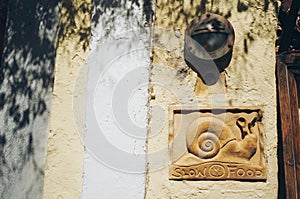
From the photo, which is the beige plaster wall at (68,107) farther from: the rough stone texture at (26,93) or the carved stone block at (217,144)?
Result: the carved stone block at (217,144)

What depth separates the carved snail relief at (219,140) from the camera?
347 cm

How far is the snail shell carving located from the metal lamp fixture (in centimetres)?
35

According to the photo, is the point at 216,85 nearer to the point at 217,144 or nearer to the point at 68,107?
the point at 217,144

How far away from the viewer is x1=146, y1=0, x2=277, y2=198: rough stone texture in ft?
11.3

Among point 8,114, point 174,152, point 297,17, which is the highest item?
point 297,17

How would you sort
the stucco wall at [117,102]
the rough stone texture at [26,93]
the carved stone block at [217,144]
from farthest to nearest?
the rough stone texture at [26,93]
the stucco wall at [117,102]
the carved stone block at [217,144]

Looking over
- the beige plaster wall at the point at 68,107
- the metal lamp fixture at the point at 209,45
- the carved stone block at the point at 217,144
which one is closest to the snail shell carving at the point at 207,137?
the carved stone block at the point at 217,144

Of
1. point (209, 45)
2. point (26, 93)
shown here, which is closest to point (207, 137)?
point (209, 45)

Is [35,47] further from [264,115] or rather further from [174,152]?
[264,115]

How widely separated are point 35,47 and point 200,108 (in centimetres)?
154

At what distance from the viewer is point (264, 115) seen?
356cm

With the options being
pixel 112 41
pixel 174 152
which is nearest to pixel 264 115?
pixel 174 152

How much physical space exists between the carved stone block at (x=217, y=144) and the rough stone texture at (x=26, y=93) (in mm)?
1098

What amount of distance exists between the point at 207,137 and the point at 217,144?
0.30 ft
